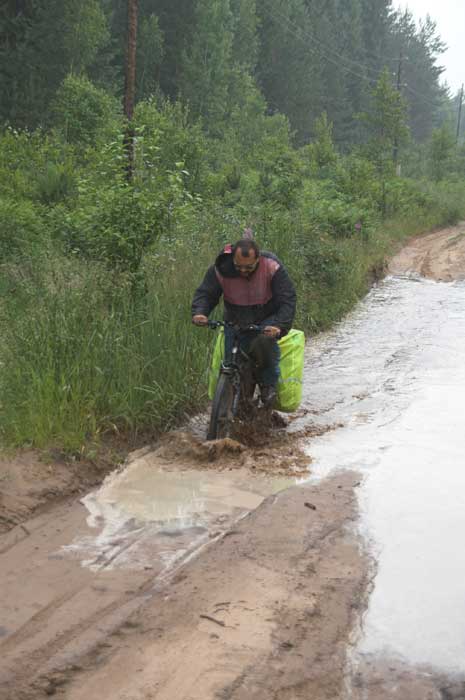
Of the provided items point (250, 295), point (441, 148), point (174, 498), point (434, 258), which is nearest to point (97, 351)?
point (250, 295)

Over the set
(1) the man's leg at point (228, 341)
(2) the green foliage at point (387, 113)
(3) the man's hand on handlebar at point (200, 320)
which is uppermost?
(2) the green foliage at point (387, 113)

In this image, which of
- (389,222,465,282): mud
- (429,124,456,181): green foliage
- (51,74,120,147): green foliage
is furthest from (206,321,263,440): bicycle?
(429,124,456,181): green foliage

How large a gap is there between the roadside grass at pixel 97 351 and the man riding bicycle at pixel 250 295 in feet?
2.29

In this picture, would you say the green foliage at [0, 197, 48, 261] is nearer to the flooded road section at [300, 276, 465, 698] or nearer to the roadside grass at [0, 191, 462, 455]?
the roadside grass at [0, 191, 462, 455]

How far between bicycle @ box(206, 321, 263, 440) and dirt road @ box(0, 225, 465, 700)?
236 mm

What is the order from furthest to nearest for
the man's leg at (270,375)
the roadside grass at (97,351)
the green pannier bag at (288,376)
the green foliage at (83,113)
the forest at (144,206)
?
the green foliage at (83,113) → the green pannier bag at (288,376) → the man's leg at (270,375) → the forest at (144,206) → the roadside grass at (97,351)

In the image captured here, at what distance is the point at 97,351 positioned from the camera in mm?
6969

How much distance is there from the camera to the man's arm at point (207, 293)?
7254 millimetres

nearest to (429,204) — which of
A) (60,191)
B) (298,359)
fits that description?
(60,191)

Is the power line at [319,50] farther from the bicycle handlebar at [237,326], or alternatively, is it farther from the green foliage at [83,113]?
the bicycle handlebar at [237,326]

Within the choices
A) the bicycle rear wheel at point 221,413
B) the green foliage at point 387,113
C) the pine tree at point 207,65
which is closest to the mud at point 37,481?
the bicycle rear wheel at point 221,413

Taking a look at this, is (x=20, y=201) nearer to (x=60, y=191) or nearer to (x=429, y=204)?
(x=60, y=191)

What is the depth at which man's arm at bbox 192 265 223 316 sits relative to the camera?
7254mm

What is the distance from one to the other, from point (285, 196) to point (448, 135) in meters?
33.2
